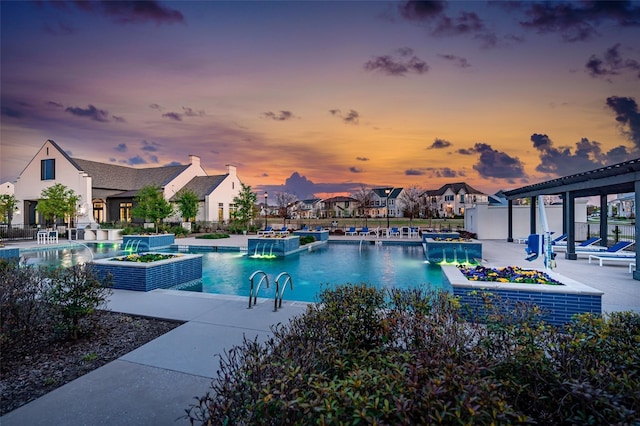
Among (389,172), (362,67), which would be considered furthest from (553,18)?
(389,172)

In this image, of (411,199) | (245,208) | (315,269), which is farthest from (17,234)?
(411,199)

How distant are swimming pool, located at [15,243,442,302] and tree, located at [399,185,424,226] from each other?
135ft

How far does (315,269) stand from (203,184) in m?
24.9

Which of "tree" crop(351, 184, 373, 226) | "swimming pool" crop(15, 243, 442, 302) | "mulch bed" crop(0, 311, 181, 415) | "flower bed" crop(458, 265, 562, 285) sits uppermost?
"tree" crop(351, 184, 373, 226)

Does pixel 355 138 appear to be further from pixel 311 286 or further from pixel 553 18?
pixel 311 286

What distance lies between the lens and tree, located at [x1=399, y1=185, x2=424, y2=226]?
57672 mm

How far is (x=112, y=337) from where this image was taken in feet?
15.4

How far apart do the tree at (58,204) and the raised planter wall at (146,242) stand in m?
10.9

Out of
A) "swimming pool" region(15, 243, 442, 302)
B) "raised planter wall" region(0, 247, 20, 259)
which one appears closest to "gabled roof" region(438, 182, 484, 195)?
"swimming pool" region(15, 243, 442, 302)

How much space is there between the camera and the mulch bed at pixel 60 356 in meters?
3.28

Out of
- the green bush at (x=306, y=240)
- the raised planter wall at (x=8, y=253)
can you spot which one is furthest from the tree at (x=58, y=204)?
the green bush at (x=306, y=240)

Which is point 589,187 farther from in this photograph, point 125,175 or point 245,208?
point 125,175

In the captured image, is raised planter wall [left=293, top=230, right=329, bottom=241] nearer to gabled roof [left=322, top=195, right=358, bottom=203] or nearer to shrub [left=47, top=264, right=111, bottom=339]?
shrub [left=47, top=264, right=111, bottom=339]

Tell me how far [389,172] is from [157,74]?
117 ft
